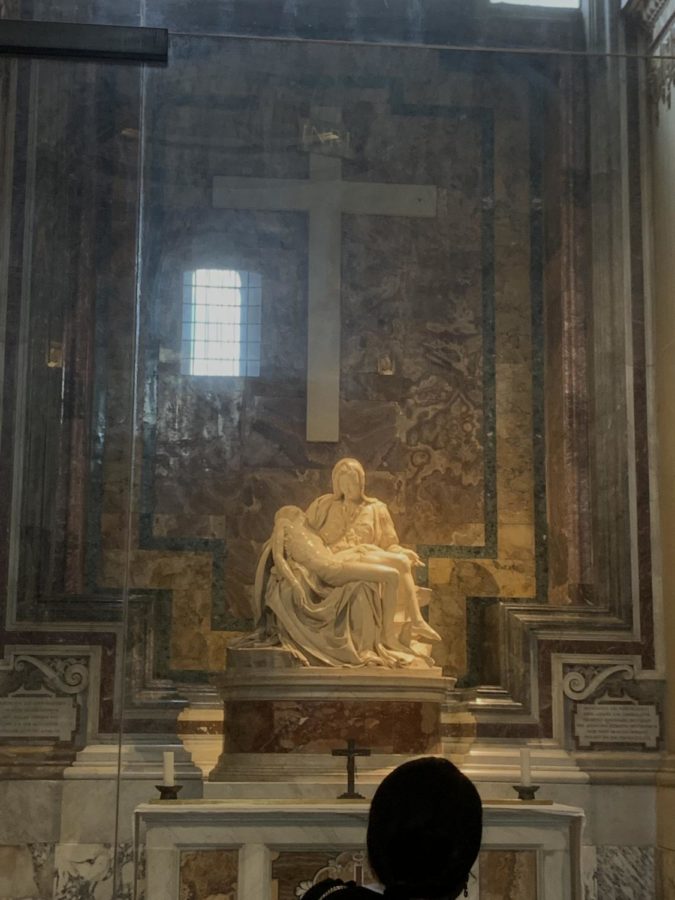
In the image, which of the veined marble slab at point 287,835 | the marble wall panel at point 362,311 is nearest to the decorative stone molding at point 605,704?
the marble wall panel at point 362,311

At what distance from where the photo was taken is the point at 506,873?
16.7 feet

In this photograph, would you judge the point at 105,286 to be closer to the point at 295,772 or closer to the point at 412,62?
the point at 412,62

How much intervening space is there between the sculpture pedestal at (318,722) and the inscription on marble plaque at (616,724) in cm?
111

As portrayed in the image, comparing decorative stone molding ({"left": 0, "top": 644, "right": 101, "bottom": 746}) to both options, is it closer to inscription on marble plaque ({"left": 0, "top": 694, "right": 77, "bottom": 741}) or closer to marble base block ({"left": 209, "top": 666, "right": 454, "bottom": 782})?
inscription on marble plaque ({"left": 0, "top": 694, "right": 77, "bottom": 741})

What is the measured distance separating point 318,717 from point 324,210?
3214 mm

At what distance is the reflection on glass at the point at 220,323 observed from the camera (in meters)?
8.52

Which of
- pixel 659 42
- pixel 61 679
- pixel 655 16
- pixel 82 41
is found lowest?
pixel 61 679

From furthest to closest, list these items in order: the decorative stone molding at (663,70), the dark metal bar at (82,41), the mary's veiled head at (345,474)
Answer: the decorative stone molding at (663,70), the mary's veiled head at (345,474), the dark metal bar at (82,41)

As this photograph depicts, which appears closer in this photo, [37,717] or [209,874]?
[209,874]

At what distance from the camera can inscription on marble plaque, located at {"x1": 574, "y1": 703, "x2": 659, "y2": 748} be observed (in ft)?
25.9

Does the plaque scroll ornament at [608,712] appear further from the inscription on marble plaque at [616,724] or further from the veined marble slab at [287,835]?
the veined marble slab at [287,835]

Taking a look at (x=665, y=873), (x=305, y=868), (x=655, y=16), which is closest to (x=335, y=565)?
(x=665, y=873)

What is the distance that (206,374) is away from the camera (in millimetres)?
8492

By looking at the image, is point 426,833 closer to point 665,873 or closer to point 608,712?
point 665,873
